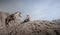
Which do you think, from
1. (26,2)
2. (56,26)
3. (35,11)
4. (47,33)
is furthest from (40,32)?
(26,2)

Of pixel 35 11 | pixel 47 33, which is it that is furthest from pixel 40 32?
pixel 35 11

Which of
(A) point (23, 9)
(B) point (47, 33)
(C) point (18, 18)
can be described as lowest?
(B) point (47, 33)

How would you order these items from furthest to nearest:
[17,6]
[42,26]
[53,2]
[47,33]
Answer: [17,6]
[53,2]
[42,26]
[47,33]

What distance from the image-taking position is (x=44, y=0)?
5.24 metres

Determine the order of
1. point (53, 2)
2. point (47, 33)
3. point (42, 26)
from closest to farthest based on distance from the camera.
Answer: point (47, 33), point (42, 26), point (53, 2)

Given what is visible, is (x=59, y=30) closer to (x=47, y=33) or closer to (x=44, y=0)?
(x=47, y=33)

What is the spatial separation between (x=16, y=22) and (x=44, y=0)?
1.39 metres

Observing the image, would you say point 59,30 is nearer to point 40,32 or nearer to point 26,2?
point 40,32

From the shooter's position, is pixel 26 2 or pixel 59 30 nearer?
pixel 59 30

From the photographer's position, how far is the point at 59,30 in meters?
4.25

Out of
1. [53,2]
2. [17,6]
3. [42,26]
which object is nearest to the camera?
[42,26]

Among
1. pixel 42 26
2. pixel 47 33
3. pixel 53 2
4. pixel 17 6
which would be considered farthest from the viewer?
pixel 17 6

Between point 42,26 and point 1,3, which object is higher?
point 1,3

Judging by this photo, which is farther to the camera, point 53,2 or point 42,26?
point 53,2
